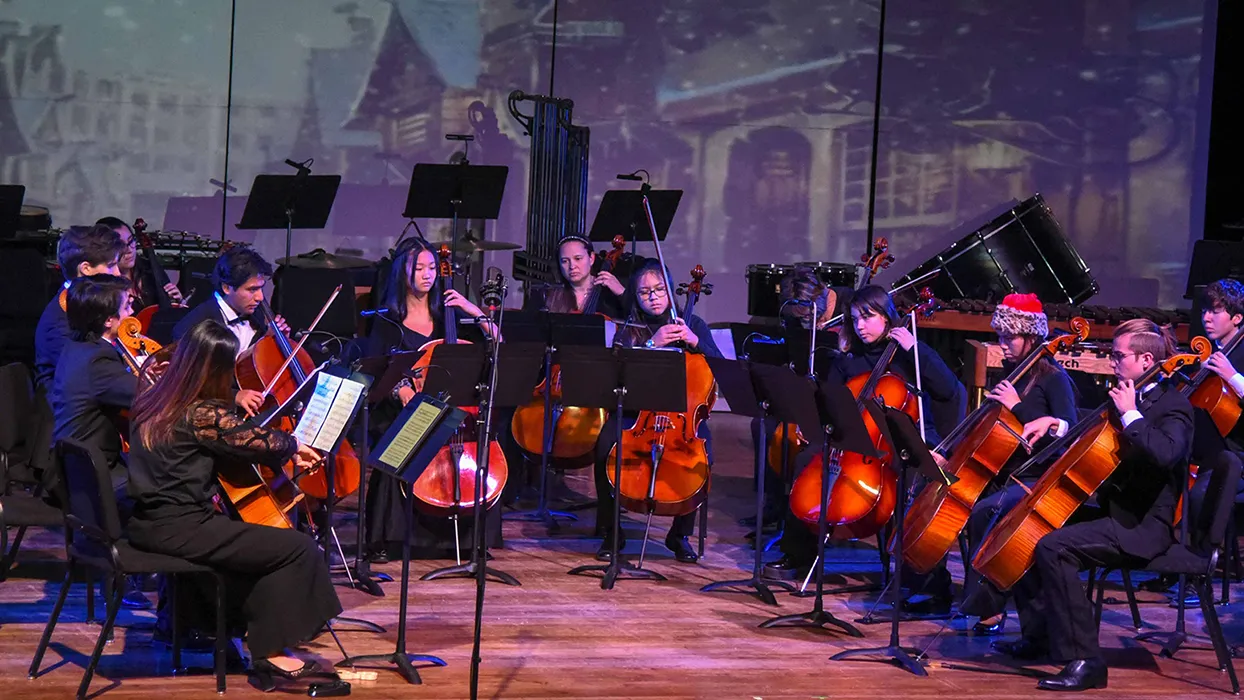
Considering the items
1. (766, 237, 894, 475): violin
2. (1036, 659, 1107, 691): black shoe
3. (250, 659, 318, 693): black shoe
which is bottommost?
(250, 659, 318, 693): black shoe

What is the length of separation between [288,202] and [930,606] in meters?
4.84

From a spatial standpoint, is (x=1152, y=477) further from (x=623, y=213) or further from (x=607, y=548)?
(x=623, y=213)

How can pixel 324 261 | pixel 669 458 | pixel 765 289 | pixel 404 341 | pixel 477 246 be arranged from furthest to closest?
pixel 765 289
pixel 324 261
pixel 477 246
pixel 404 341
pixel 669 458

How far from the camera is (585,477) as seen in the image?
29.2 feet

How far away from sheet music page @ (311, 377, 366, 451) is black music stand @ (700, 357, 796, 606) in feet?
5.54

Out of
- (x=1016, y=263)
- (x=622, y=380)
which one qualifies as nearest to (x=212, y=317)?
(x=622, y=380)

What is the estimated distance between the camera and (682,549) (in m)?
6.66

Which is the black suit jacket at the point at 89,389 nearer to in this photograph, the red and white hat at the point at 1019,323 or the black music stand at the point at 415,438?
the black music stand at the point at 415,438

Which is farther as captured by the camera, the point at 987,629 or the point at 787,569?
the point at 787,569

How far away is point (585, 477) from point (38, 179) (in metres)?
4.95

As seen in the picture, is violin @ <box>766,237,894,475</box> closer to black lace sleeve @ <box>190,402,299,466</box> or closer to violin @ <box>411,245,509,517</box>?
violin @ <box>411,245,509,517</box>

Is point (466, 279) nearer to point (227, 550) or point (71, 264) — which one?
point (71, 264)

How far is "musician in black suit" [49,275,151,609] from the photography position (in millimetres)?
4938

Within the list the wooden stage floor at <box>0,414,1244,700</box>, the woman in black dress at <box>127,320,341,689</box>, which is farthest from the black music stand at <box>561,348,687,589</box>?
the woman in black dress at <box>127,320,341,689</box>
